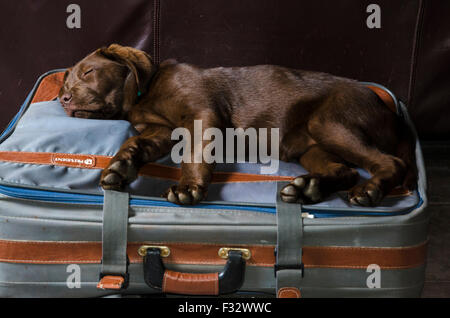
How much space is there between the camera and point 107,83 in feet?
5.89

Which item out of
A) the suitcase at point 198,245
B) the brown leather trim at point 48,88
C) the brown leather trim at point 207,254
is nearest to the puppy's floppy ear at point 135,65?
the brown leather trim at point 48,88

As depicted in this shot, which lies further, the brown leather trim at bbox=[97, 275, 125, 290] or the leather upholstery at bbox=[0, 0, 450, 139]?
the leather upholstery at bbox=[0, 0, 450, 139]

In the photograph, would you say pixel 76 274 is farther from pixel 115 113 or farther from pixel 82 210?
pixel 115 113

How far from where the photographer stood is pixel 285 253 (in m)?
1.37

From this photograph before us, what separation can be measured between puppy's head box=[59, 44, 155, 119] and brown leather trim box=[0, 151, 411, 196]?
29cm

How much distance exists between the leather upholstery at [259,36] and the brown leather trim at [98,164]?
1063 millimetres

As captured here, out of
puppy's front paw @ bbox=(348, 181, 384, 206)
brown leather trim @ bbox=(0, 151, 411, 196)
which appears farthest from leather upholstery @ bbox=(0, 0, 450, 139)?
puppy's front paw @ bbox=(348, 181, 384, 206)

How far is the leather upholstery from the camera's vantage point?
2.42 meters

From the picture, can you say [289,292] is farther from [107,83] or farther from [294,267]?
[107,83]

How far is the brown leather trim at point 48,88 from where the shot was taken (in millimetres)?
2008

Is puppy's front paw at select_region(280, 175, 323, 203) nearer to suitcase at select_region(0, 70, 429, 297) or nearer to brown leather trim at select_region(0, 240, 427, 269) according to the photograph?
suitcase at select_region(0, 70, 429, 297)

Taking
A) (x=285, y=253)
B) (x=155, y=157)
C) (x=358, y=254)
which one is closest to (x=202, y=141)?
(x=155, y=157)
